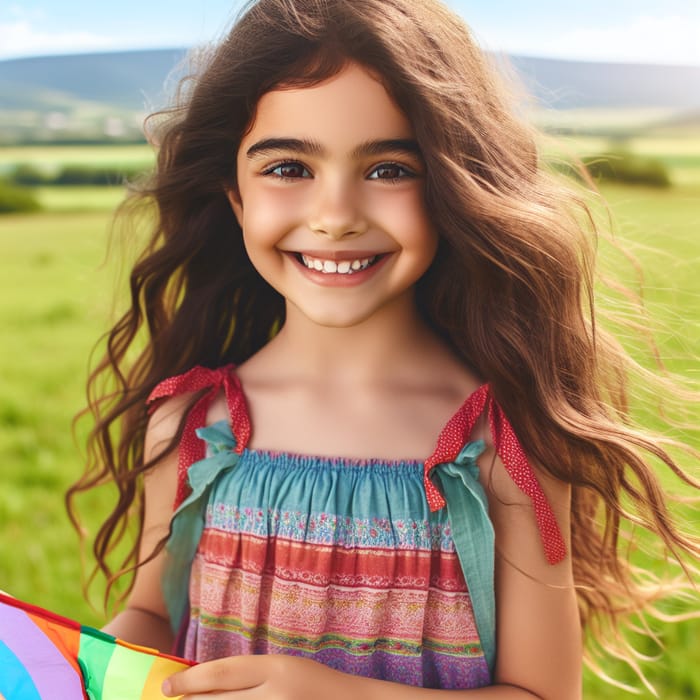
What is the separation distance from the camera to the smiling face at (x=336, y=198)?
1345 millimetres

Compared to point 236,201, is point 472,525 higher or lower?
lower

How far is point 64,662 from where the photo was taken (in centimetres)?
132

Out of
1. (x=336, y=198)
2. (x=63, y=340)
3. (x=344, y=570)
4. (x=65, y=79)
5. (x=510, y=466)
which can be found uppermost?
(x=65, y=79)

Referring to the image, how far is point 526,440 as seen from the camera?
1479 mm

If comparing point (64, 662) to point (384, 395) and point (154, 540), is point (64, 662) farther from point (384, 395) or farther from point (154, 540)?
point (384, 395)

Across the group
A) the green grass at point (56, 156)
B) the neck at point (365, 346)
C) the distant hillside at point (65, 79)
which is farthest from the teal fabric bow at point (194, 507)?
the green grass at point (56, 156)

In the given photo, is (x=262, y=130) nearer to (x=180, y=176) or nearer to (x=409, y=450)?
(x=180, y=176)

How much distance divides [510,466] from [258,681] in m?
0.47

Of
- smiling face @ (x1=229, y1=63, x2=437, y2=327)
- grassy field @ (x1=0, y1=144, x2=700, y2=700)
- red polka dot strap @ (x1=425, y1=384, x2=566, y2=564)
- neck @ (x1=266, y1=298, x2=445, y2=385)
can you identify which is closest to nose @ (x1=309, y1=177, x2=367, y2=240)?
smiling face @ (x1=229, y1=63, x2=437, y2=327)

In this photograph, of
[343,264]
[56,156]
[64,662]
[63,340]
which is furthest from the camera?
[56,156]

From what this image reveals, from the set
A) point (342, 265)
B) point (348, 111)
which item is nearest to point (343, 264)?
point (342, 265)

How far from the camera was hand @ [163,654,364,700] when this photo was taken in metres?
1.36

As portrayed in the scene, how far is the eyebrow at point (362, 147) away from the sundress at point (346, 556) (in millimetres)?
398

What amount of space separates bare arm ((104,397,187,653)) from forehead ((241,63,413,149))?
56 centimetres
